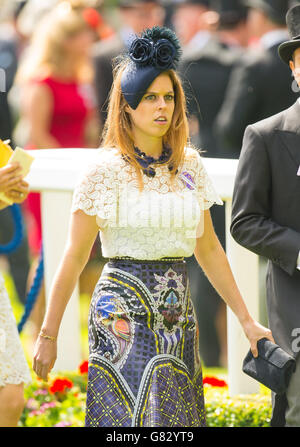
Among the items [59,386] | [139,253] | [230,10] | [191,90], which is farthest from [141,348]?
[230,10]

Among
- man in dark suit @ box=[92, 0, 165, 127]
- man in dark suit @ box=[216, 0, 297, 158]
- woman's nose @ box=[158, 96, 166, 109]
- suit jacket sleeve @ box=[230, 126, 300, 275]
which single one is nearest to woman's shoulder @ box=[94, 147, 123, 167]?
woman's nose @ box=[158, 96, 166, 109]

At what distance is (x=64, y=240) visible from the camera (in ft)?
17.9

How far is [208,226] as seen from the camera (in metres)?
4.31

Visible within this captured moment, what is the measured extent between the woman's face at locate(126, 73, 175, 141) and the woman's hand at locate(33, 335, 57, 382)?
2.89 feet

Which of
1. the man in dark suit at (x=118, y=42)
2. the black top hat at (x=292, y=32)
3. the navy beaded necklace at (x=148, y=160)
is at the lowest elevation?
the navy beaded necklace at (x=148, y=160)

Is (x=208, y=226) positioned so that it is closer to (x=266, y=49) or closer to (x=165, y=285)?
(x=165, y=285)

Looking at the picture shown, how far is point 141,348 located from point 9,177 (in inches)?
31.6

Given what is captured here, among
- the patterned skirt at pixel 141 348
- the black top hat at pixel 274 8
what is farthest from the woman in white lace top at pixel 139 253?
the black top hat at pixel 274 8

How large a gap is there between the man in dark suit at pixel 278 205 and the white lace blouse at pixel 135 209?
217 mm

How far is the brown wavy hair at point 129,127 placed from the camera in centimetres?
421

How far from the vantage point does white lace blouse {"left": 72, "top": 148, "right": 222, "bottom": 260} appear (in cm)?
412

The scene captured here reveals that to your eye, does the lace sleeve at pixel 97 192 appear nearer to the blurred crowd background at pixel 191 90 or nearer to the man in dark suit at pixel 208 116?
the blurred crowd background at pixel 191 90

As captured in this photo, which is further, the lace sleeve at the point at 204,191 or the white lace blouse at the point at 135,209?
the lace sleeve at the point at 204,191

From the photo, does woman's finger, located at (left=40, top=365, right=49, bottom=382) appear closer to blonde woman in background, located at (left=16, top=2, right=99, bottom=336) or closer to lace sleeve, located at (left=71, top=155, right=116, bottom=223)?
lace sleeve, located at (left=71, top=155, right=116, bottom=223)
